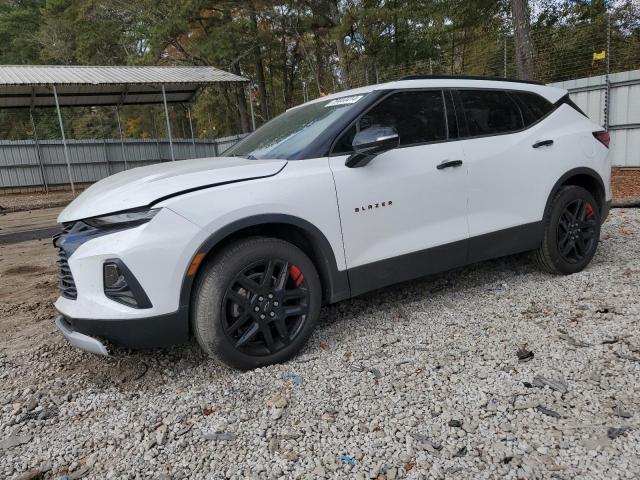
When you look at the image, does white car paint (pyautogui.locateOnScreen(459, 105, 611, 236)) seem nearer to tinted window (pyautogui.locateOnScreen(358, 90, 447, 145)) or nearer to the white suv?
the white suv

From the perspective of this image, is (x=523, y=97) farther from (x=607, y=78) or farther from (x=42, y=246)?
(x=607, y=78)

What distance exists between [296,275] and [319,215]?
1.31 feet

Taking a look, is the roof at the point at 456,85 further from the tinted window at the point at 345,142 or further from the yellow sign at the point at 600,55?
the yellow sign at the point at 600,55

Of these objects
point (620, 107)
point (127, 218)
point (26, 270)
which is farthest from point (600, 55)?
point (26, 270)

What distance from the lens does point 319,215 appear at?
9.69ft

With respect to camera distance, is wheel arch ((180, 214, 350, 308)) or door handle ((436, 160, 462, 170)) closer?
wheel arch ((180, 214, 350, 308))

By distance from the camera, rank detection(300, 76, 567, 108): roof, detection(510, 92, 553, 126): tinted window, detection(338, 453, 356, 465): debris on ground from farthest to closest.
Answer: detection(510, 92, 553, 126): tinted window → detection(300, 76, 567, 108): roof → detection(338, 453, 356, 465): debris on ground

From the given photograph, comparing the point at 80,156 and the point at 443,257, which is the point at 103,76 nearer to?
the point at 80,156

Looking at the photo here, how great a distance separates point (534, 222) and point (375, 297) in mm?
1464

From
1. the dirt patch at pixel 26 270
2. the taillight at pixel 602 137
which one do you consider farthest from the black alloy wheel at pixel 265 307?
the dirt patch at pixel 26 270

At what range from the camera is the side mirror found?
291 cm

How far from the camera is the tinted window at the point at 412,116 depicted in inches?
131

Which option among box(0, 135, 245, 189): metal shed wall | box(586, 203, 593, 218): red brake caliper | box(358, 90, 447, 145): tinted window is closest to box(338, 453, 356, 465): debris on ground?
box(358, 90, 447, 145): tinted window

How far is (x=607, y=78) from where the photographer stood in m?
11.0
